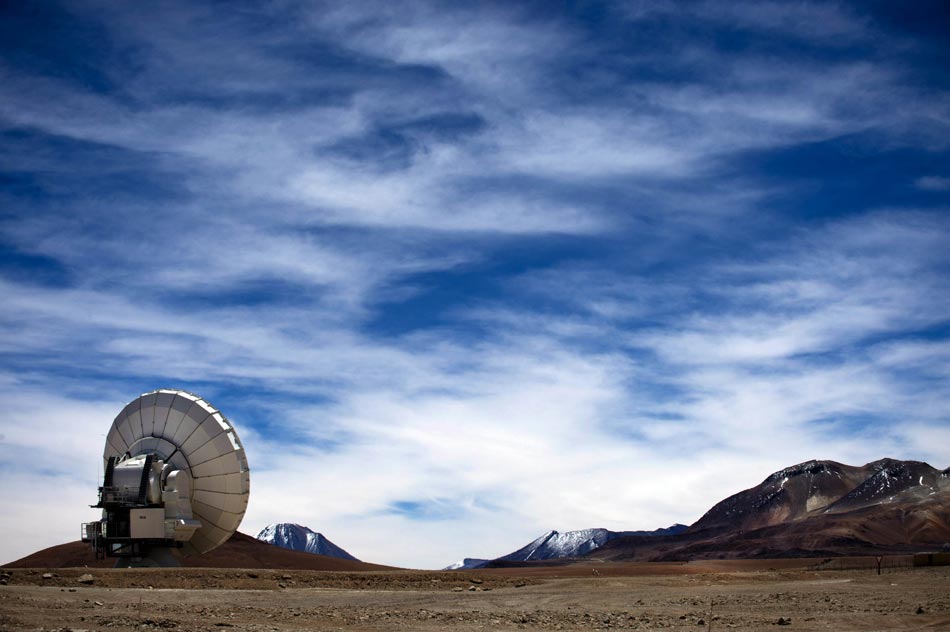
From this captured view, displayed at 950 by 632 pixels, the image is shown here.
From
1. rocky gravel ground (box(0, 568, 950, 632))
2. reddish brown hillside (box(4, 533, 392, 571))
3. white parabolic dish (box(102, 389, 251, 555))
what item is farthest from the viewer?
reddish brown hillside (box(4, 533, 392, 571))

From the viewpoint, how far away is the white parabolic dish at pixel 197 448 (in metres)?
45.2

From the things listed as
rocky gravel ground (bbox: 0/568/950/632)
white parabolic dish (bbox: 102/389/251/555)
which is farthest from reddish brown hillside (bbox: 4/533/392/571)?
rocky gravel ground (bbox: 0/568/950/632)

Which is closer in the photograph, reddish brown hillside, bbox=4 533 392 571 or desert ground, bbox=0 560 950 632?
desert ground, bbox=0 560 950 632

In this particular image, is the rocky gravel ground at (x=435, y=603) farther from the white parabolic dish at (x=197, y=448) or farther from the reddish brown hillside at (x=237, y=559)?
the reddish brown hillside at (x=237, y=559)

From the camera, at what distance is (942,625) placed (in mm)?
22328

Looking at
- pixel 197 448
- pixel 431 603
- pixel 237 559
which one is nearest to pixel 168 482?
pixel 197 448

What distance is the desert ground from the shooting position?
2264cm

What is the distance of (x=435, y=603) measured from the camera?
30.0 m

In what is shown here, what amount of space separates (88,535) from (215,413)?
7494mm

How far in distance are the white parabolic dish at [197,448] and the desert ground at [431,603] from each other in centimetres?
695

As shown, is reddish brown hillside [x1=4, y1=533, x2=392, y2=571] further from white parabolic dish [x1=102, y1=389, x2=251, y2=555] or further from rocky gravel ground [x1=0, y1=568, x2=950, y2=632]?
rocky gravel ground [x1=0, y1=568, x2=950, y2=632]

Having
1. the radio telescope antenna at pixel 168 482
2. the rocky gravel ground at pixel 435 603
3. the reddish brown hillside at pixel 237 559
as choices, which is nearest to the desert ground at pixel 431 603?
the rocky gravel ground at pixel 435 603

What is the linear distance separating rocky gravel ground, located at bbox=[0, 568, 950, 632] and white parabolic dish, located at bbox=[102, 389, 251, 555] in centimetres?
653

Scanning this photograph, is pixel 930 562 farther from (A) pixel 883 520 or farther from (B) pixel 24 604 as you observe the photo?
(A) pixel 883 520
